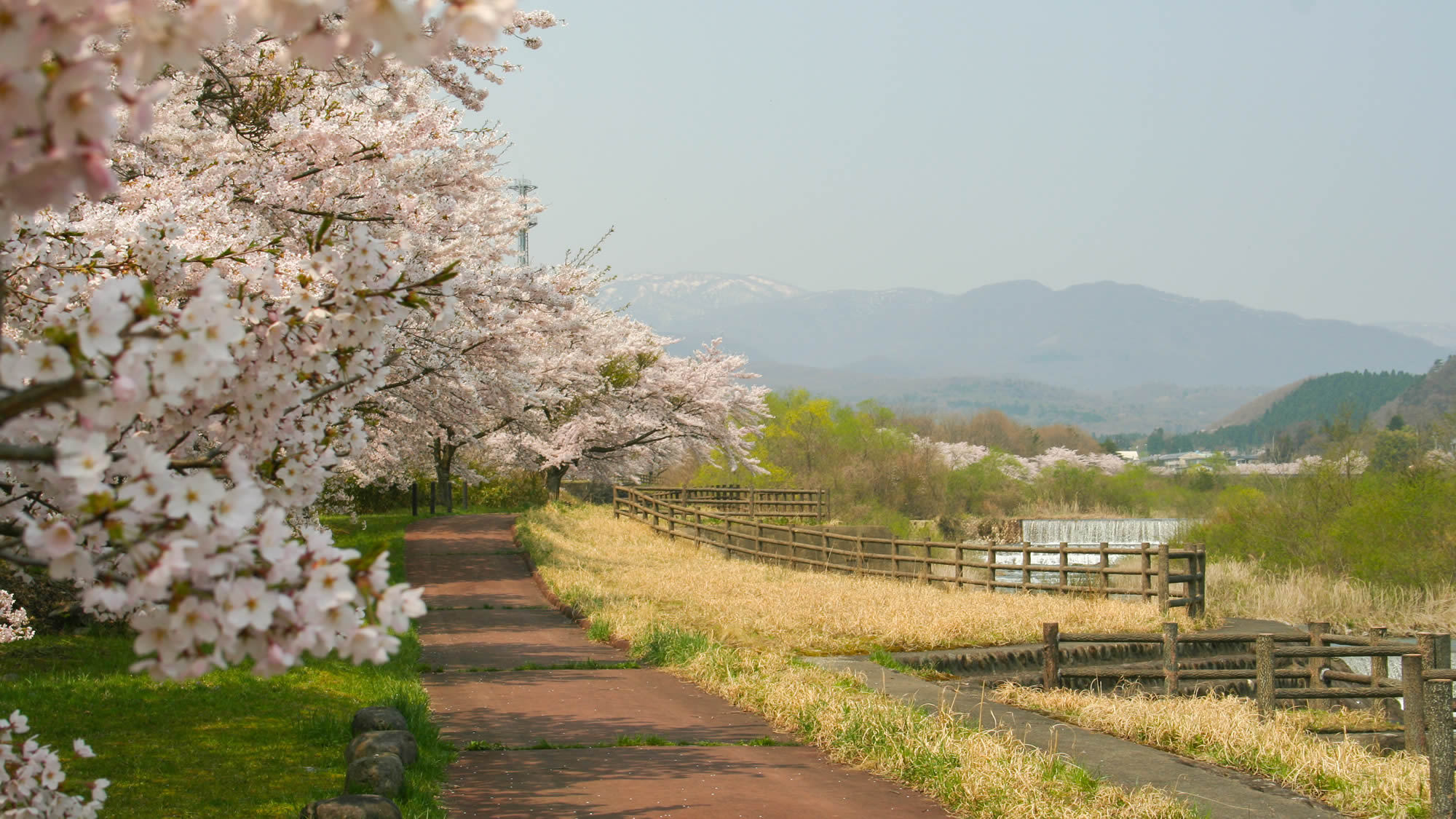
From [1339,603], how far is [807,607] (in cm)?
1360

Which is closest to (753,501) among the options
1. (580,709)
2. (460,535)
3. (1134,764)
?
(460,535)

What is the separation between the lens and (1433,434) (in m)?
35.9

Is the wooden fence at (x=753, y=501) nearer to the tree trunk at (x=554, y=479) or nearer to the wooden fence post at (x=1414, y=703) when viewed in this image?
the tree trunk at (x=554, y=479)

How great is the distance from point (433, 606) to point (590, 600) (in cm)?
278

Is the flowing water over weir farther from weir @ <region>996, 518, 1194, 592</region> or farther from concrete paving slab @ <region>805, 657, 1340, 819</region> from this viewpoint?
concrete paving slab @ <region>805, 657, 1340, 819</region>

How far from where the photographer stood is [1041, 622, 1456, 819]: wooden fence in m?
7.95

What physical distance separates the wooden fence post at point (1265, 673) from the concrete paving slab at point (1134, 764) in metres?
2.00

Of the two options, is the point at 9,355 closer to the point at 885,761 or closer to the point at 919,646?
the point at 885,761

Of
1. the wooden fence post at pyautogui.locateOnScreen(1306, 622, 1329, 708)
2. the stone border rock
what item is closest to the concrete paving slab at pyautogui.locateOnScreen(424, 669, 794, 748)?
the stone border rock

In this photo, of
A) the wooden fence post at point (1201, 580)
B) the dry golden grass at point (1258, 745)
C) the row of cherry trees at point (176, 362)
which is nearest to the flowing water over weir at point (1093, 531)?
the wooden fence post at point (1201, 580)

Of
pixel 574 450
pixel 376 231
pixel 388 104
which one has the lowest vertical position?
pixel 574 450

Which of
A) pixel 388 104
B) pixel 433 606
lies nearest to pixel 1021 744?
pixel 388 104

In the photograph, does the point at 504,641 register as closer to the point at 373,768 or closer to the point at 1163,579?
the point at 373,768

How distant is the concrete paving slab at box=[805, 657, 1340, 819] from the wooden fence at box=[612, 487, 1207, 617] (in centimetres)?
960
